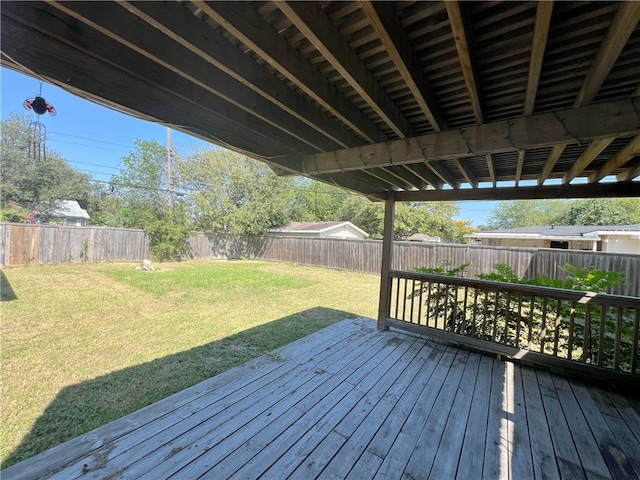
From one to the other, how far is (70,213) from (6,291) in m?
15.9

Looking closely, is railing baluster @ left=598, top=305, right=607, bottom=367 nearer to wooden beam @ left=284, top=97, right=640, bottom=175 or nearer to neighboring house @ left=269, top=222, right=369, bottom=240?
wooden beam @ left=284, top=97, right=640, bottom=175

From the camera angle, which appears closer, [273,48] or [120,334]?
[273,48]

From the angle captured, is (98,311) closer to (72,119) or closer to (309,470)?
(309,470)

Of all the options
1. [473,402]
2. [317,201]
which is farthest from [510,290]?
[317,201]

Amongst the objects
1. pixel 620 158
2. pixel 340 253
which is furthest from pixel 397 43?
pixel 340 253

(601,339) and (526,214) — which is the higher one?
(526,214)

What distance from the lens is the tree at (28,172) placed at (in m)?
14.2

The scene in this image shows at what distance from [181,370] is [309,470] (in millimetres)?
1857

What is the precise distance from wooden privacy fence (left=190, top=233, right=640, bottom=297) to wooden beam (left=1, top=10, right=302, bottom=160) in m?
3.38

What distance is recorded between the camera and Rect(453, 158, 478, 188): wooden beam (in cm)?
260

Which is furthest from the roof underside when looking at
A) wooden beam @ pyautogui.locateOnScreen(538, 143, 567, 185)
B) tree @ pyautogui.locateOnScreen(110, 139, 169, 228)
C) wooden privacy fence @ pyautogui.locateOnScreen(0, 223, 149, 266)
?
tree @ pyautogui.locateOnScreen(110, 139, 169, 228)

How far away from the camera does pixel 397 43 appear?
1.13 m

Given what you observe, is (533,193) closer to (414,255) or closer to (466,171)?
(466,171)

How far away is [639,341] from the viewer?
2553 mm
